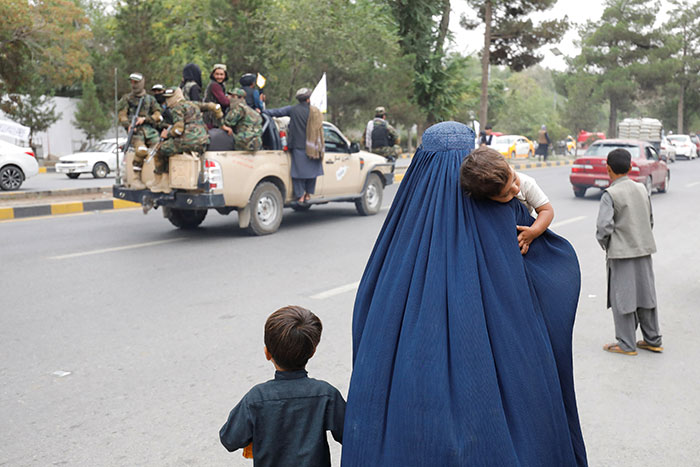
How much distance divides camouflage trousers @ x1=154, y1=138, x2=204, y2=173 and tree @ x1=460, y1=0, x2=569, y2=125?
20.5 meters

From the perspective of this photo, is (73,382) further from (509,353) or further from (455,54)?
(455,54)

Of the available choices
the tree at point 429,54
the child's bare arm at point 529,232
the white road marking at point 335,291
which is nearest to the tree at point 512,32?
the tree at point 429,54

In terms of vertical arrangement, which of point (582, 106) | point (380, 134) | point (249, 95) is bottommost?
point (380, 134)

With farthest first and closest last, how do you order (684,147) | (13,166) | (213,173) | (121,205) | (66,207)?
1. (684,147)
2. (13,166)
3. (121,205)
4. (66,207)
5. (213,173)

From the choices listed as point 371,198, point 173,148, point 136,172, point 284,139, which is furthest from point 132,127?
point 371,198

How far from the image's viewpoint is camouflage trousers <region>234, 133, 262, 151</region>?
957cm

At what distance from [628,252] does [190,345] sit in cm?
320

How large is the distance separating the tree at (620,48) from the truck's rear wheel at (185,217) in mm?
45470

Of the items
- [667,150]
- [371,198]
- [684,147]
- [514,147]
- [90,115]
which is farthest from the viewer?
[684,147]

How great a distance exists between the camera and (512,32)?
28.3 metres

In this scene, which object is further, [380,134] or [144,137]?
[380,134]

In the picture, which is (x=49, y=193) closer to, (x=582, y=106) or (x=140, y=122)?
(x=140, y=122)

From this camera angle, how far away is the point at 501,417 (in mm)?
2051

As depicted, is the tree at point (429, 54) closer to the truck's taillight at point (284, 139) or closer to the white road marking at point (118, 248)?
the truck's taillight at point (284, 139)
